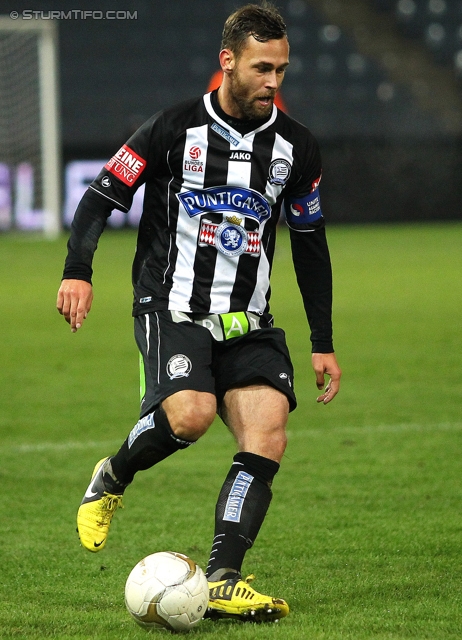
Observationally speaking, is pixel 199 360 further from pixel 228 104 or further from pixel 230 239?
pixel 228 104

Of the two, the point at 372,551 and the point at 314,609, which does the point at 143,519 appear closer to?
the point at 372,551

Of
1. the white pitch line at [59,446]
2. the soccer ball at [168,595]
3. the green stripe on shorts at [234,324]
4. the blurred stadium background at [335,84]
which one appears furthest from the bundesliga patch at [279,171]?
the blurred stadium background at [335,84]

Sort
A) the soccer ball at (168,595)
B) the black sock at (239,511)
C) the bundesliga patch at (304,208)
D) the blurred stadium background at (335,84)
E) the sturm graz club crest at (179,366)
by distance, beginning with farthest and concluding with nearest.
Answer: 1. the blurred stadium background at (335,84)
2. the bundesliga patch at (304,208)
3. the sturm graz club crest at (179,366)
4. the black sock at (239,511)
5. the soccer ball at (168,595)

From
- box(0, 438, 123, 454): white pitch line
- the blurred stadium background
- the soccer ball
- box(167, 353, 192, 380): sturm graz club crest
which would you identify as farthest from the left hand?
the blurred stadium background

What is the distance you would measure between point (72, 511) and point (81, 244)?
5.38 feet

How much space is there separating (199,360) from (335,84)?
87.7 ft

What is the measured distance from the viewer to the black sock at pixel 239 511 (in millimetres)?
3572

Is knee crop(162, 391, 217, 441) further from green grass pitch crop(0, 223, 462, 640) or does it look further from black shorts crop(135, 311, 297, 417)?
green grass pitch crop(0, 223, 462, 640)

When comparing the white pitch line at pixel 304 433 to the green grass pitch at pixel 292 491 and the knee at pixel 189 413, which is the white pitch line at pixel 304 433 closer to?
the green grass pitch at pixel 292 491

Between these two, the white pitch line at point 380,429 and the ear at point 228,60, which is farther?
the white pitch line at point 380,429

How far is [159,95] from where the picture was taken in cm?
2856

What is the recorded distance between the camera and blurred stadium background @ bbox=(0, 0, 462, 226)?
27547 mm

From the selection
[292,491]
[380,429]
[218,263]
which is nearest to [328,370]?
[218,263]

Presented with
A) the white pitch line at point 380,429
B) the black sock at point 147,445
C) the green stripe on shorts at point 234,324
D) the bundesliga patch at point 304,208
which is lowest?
the white pitch line at point 380,429
